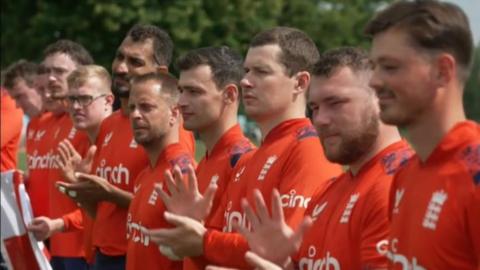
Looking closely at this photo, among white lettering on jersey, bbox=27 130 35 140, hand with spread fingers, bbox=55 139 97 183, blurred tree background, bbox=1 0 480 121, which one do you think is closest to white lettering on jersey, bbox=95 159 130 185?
hand with spread fingers, bbox=55 139 97 183

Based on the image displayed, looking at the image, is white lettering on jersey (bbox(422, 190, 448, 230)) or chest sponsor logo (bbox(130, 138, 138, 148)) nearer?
white lettering on jersey (bbox(422, 190, 448, 230))

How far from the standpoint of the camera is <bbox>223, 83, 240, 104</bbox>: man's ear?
693 cm

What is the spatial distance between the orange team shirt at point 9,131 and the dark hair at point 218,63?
590 centimetres

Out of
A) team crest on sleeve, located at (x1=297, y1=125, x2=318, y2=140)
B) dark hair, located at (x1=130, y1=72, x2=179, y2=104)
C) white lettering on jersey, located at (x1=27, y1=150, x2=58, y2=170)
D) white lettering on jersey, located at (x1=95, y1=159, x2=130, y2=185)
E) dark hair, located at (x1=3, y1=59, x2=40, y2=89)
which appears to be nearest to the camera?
team crest on sleeve, located at (x1=297, y1=125, x2=318, y2=140)

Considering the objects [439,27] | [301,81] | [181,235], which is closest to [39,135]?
[301,81]

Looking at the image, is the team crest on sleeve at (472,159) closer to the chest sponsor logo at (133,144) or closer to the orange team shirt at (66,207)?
the chest sponsor logo at (133,144)

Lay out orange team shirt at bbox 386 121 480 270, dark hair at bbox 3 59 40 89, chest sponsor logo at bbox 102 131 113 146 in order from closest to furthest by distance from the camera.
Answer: orange team shirt at bbox 386 121 480 270
chest sponsor logo at bbox 102 131 113 146
dark hair at bbox 3 59 40 89

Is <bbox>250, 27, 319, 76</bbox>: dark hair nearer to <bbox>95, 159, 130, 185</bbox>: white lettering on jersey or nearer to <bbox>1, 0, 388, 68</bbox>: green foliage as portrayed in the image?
<bbox>95, 159, 130, 185</bbox>: white lettering on jersey

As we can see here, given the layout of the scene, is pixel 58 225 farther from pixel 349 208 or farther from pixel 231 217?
pixel 349 208

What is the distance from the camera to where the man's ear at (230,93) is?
693cm

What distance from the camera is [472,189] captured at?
13.1ft

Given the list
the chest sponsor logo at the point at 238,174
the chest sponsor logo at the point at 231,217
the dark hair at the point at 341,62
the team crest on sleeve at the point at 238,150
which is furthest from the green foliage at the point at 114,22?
the dark hair at the point at 341,62

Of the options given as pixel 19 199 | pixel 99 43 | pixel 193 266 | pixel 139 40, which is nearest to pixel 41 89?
pixel 19 199

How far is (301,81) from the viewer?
239 inches
